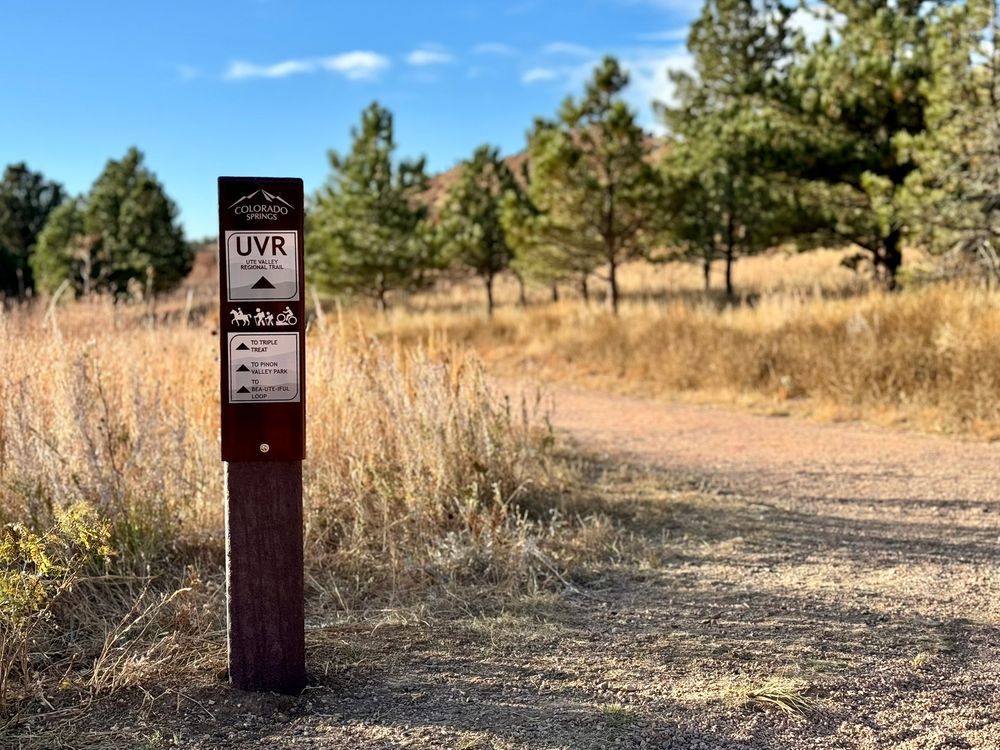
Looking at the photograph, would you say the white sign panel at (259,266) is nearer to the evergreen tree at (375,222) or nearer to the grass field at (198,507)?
the grass field at (198,507)

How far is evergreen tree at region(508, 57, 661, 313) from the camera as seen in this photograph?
18.9m

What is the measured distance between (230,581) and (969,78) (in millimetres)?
12085

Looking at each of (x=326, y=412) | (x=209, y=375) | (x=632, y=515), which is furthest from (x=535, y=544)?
(x=209, y=375)

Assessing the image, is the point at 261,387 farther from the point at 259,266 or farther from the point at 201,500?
the point at 201,500

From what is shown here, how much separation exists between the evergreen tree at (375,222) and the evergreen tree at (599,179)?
5.69m

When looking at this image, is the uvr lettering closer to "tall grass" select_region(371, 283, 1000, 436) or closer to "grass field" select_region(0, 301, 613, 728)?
"grass field" select_region(0, 301, 613, 728)

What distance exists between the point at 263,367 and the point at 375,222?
22994 millimetres

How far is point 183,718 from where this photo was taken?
287 cm

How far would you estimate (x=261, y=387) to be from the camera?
289 centimetres

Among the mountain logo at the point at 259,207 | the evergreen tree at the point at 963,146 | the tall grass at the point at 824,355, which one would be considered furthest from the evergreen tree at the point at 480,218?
the mountain logo at the point at 259,207

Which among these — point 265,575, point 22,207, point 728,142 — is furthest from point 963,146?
point 22,207

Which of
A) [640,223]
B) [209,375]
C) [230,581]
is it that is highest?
[640,223]

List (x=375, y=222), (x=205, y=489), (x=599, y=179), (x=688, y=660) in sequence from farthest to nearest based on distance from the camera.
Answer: (x=375, y=222)
(x=599, y=179)
(x=205, y=489)
(x=688, y=660)

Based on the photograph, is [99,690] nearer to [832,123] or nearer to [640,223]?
[832,123]
